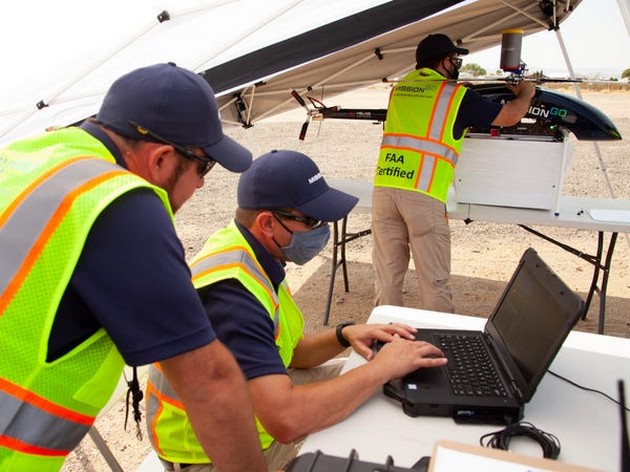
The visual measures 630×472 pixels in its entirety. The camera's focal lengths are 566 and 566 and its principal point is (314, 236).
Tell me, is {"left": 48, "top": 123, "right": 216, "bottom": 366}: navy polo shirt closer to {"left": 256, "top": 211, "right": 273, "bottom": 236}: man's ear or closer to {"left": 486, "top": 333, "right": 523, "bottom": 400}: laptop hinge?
{"left": 256, "top": 211, "right": 273, "bottom": 236}: man's ear

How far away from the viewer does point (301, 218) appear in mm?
1708

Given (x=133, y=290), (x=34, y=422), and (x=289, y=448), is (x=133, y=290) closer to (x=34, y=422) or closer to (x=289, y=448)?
(x=34, y=422)

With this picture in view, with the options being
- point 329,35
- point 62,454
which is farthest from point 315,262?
point 62,454

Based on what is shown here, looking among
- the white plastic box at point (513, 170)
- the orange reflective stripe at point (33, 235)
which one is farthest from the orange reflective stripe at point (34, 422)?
the white plastic box at point (513, 170)

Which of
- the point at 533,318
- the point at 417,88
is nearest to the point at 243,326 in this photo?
the point at 533,318

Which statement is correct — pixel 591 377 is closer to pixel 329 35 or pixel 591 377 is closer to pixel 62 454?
pixel 62 454

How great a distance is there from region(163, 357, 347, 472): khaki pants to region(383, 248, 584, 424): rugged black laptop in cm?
43

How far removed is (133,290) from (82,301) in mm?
98

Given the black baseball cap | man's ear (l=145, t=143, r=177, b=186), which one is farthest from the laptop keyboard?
the black baseball cap

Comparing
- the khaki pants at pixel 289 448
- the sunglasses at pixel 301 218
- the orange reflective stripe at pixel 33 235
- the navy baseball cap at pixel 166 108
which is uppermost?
the navy baseball cap at pixel 166 108

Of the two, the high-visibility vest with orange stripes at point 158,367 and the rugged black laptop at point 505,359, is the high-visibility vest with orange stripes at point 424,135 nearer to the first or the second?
the rugged black laptop at point 505,359

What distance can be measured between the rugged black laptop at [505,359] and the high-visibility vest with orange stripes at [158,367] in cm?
41

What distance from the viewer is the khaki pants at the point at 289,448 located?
1.53m

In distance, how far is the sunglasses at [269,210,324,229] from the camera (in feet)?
5.51
